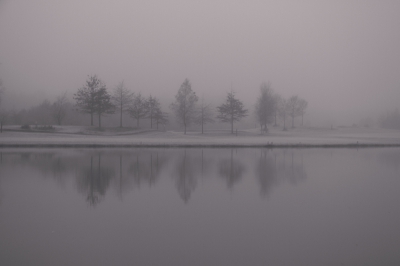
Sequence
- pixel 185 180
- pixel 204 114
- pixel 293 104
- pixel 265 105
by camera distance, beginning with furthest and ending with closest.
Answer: pixel 293 104, pixel 265 105, pixel 204 114, pixel 185 180

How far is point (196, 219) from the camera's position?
23.8ft

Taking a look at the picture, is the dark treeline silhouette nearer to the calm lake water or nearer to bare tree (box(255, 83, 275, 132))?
bare tree (box(255, 83, 275, 132))

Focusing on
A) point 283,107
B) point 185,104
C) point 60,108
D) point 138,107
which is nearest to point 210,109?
point 185,104

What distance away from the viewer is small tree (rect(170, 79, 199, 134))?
49.8 m

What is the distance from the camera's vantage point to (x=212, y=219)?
7285 millimetres

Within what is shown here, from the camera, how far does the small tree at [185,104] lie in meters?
49.8

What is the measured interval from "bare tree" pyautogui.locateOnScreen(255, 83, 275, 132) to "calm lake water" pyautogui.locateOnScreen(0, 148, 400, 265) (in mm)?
43095

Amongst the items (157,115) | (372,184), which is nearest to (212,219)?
(372,184)

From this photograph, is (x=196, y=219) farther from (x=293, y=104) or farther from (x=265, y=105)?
(x=293, y=104)

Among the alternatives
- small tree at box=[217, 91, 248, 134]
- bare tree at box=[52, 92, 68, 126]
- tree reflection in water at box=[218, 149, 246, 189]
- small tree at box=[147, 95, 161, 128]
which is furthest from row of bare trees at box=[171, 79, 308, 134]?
tree reflection in water at box=[218, 149, 246, 189]

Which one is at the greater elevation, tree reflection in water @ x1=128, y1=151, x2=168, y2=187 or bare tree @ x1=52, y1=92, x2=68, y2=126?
bare tree @ x1=52, y1=92, x2=68, y2=126

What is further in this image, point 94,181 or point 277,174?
point 277,174

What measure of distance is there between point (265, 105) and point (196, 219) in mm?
50833

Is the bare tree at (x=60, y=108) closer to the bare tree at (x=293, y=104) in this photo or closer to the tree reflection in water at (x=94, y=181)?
the tree reflection in water at (x=94, y=181)
